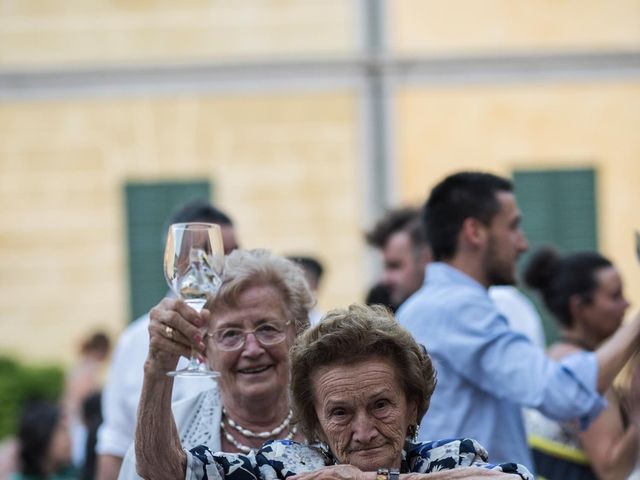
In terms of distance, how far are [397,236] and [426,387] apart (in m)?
3.65

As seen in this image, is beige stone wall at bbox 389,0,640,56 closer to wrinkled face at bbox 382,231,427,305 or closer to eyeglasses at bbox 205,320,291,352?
wrinkled face at bbox 382,231,427,305

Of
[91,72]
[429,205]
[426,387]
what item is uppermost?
[91,72]

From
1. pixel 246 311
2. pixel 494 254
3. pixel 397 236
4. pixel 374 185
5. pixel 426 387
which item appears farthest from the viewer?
pixel 374 185

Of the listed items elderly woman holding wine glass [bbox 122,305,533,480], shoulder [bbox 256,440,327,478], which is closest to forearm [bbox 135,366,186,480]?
elderly woman holding wine glass [bbox 122,305,533,480]

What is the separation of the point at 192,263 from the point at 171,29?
1135 cm

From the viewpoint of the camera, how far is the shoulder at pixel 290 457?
12.0 ft

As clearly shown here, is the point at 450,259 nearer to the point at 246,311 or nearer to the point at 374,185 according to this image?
the point at 246,311

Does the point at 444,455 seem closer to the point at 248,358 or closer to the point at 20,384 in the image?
the point at 248,358

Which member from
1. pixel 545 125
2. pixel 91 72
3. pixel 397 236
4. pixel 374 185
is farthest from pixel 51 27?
pixel 397 236

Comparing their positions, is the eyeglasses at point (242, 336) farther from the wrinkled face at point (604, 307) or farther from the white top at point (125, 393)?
the wrinkled face at point (604, 307)

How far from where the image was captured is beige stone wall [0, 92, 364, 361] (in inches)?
582

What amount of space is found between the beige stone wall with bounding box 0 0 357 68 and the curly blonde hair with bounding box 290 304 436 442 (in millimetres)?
11263

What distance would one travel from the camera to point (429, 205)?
562 cm

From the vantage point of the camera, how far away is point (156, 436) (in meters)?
3.63
